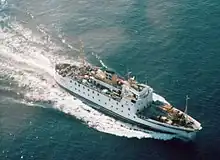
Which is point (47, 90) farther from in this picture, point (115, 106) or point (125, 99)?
point (125, 99)

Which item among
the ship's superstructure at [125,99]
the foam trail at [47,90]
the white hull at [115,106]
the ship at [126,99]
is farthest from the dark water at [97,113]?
the ship's superstructure at [125,99]

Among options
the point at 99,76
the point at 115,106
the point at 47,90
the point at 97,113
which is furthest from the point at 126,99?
the point at 47,90

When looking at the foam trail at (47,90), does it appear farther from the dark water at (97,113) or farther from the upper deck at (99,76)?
the upper deck at (99,76)

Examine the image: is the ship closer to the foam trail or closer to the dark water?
the foam trail

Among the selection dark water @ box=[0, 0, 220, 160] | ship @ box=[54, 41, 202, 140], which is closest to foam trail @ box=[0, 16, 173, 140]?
dark water @ box=[0, 0, 220, 160]

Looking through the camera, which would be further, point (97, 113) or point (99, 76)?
point (99, 76)

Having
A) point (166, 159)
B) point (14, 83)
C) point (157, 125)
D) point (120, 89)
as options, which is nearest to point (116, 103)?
point (120, 89)
